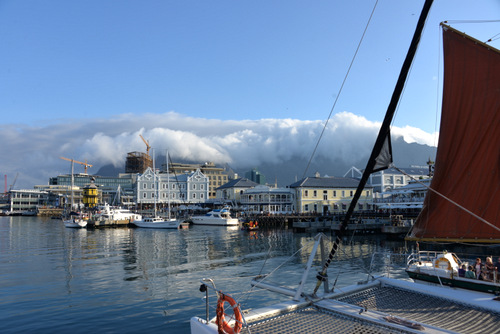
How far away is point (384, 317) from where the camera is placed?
325 inches

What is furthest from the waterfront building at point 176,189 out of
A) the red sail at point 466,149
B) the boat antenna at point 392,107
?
the boat antenna at point 392,107

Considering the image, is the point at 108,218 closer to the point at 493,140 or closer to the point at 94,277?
the point at 94,277

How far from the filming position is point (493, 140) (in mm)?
12523

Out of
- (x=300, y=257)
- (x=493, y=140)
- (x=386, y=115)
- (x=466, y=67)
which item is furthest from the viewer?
(x=300, y=257)

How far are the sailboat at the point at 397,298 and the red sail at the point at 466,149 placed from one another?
37mm

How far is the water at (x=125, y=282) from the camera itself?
15023 millimetres

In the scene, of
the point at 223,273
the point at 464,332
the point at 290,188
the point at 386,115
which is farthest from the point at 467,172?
the point at 290,188

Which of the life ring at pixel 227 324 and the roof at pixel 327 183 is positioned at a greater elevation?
the roof at pixel 327 183

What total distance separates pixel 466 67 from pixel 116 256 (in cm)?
3163

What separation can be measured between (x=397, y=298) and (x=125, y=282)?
56.4 ft

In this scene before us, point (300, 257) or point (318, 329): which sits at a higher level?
point (318, 329)

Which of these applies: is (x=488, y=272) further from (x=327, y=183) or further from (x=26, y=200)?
(x=26, y=200)

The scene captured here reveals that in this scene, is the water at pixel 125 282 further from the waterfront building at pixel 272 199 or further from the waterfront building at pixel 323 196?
the waterfront building at pixel 272 199

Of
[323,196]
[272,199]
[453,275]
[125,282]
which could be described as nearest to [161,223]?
[272,199]
